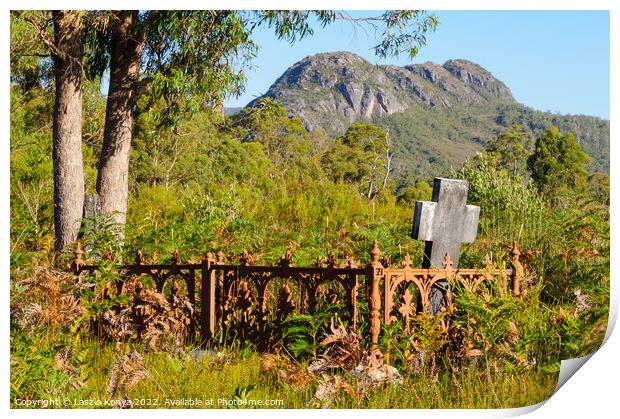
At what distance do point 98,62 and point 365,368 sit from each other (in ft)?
10.7

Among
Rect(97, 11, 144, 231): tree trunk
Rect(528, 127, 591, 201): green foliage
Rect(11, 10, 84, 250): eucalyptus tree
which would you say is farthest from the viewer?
Rect(528, 127, 591, 201): green foliage

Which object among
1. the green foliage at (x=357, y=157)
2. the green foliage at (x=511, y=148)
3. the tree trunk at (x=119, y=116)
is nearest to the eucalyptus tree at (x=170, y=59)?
the tree trunk at (x=119, y=116)

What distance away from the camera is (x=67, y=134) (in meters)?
5.33

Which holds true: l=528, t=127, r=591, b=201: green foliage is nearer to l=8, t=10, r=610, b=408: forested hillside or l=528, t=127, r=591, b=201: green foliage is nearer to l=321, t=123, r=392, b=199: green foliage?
l=8, t=10, r=610, b=408: forested hillside

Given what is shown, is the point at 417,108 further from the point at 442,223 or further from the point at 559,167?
the point at 442,223

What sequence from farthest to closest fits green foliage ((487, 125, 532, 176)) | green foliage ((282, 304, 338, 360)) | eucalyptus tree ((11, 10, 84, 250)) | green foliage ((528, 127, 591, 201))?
green foliage ((487, 125, 532, 176)) < green foliage ((528, 127, 591, 201)) < eucalyptus tree ((11, 10, 84, 250)) < green foliage ((282, 304, 338, 360))

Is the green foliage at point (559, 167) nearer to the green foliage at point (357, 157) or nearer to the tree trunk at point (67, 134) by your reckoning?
the green foliage at point (357, 157)

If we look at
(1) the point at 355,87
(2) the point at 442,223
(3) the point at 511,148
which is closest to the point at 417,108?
(3) the point at 511,148

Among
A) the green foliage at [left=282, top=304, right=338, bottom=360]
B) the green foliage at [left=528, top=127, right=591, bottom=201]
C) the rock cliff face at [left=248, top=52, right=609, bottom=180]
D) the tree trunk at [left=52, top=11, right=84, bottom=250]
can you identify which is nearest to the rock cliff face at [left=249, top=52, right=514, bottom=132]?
the rock cliff face at [left=248, top=52, right=609, bottom=180]

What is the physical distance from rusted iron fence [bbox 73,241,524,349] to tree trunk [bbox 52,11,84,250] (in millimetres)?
1104

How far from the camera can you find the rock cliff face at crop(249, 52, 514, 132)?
23.1 feet

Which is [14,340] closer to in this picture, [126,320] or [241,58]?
[126,320]

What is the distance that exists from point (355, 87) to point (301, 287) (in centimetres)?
500

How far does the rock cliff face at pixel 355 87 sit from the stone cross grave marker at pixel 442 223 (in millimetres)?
2430
